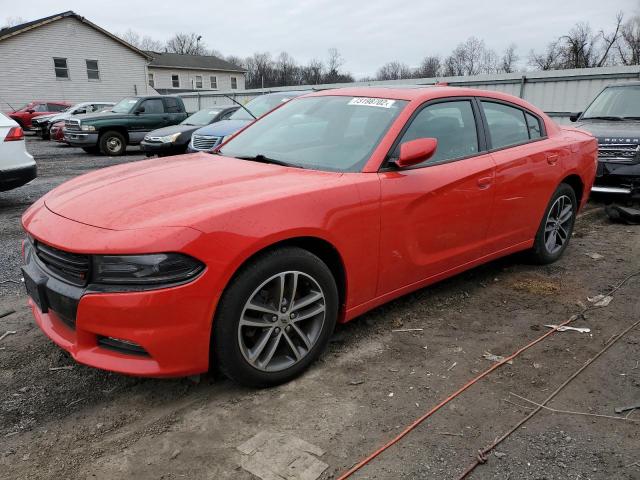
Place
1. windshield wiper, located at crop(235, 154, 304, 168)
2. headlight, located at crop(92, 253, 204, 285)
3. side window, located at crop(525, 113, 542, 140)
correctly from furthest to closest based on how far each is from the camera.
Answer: side window, located at crop(525, 113, 542, 140) → windshield wiper, located at crop(235, 154, 304, 168) → headlight, located at crop(92, 253, 204, 285)

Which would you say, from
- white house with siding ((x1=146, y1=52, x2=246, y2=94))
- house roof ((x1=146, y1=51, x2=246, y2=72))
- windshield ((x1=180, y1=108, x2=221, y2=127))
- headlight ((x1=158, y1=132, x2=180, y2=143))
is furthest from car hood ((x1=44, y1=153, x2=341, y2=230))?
house roof ((x1=146, y1=51, x2=246, y2=72))

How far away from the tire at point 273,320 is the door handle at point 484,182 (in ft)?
4.88

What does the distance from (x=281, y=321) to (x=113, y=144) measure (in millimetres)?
14865

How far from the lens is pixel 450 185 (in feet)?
11.5

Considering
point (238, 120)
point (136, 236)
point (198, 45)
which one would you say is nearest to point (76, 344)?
point (136, 236)

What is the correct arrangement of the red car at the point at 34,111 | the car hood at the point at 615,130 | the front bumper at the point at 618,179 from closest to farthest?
the front bumper at the point at 618,179 → the car hood at the point at 615,130 → the red car at the point at 34,111

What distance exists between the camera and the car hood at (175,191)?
2490 millimetres

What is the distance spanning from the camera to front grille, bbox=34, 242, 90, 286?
7.92ft

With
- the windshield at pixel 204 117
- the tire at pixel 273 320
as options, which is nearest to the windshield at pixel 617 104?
the tire at pixel 273 320

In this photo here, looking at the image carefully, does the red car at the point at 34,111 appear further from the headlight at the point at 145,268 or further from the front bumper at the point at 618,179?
the headlight at the point at 145,268

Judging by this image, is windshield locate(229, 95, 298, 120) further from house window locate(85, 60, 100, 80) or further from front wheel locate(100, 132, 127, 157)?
house window locate(85, 60, 100, 80)

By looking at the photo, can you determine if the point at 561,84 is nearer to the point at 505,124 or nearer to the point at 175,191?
the point at 505,124

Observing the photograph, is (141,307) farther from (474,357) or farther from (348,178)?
(474,357)

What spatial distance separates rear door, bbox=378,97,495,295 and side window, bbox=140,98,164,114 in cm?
1416
